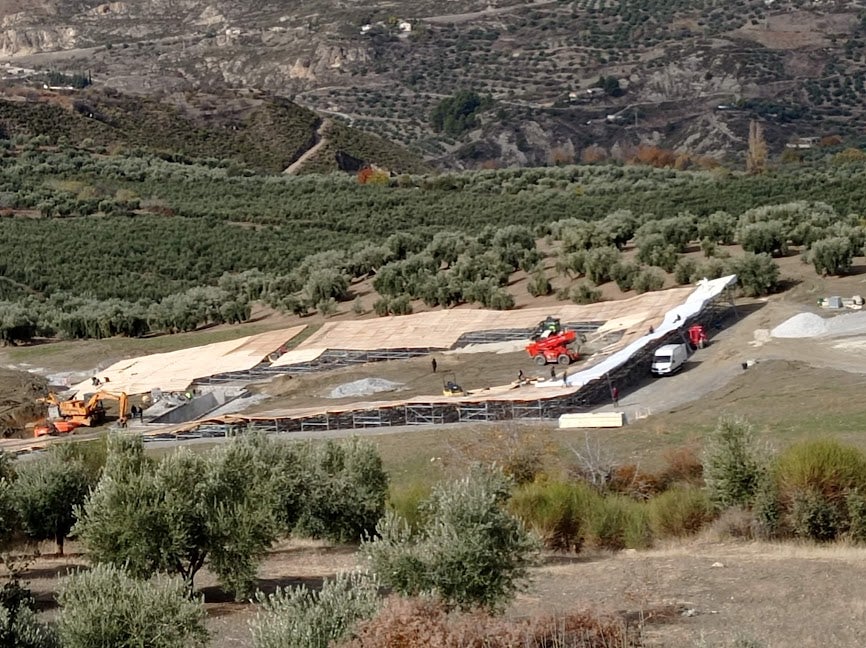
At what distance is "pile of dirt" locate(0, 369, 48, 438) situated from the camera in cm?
3819

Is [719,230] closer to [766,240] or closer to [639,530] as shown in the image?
[766,240]

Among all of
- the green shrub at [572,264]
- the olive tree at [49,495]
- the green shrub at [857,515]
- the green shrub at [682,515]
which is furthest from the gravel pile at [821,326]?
the olive tree at [49,495]

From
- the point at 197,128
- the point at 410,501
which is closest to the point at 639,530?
the point at 410,501

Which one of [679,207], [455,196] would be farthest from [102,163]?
[679,207]

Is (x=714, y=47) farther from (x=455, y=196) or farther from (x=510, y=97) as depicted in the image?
(x=455, y=196)

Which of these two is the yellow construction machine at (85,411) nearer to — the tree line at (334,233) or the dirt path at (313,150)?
the tree line at (334,233)

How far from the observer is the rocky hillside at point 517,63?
132 metres

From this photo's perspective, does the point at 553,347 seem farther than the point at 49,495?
Yes

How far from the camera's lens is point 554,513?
20.8m

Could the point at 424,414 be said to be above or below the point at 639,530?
above

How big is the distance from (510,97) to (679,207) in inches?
3249

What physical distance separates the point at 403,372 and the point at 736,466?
19.7 meters

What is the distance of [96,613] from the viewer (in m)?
12.6

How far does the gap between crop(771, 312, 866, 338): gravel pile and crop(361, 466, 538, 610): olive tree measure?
78.6 ft
